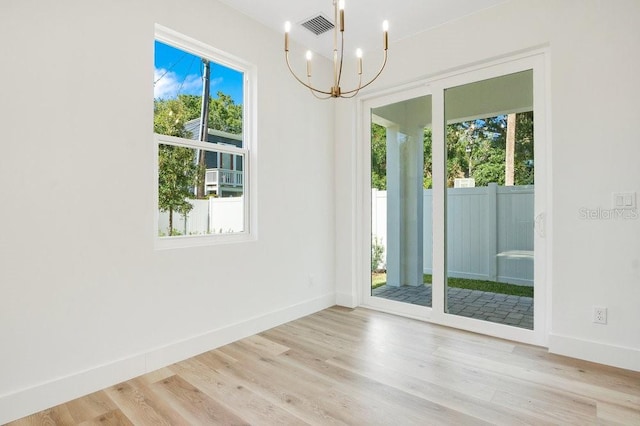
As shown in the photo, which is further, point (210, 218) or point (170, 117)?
point (210, 218)

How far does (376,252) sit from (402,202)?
67cm

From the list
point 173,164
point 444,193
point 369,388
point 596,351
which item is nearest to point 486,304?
point 596,351

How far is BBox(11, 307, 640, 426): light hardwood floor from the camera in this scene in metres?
1.93

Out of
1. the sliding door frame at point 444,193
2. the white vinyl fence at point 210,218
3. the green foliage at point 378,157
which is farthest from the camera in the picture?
the green foliage at point 378,157

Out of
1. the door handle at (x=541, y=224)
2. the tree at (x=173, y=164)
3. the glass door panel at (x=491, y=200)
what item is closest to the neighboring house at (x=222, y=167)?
the tree at (x=173, y=164)

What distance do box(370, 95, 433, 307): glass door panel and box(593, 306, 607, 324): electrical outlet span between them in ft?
4.37

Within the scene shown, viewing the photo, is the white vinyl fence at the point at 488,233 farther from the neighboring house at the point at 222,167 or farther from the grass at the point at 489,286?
the neighboring house at the point at 222,167

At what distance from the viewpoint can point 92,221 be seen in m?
2.21

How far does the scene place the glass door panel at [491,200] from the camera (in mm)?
3010

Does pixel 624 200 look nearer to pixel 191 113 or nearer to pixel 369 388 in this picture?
pixel 369 388

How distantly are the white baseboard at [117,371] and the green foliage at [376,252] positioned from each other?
1255 mm

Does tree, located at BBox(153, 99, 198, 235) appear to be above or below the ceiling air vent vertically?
below

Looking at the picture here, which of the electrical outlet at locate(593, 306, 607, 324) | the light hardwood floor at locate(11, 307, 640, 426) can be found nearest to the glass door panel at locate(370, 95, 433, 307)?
the light hardwood floor at locate(11, 307, 640, 426)

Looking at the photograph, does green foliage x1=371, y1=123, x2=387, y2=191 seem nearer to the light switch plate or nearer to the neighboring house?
the neighboring house
